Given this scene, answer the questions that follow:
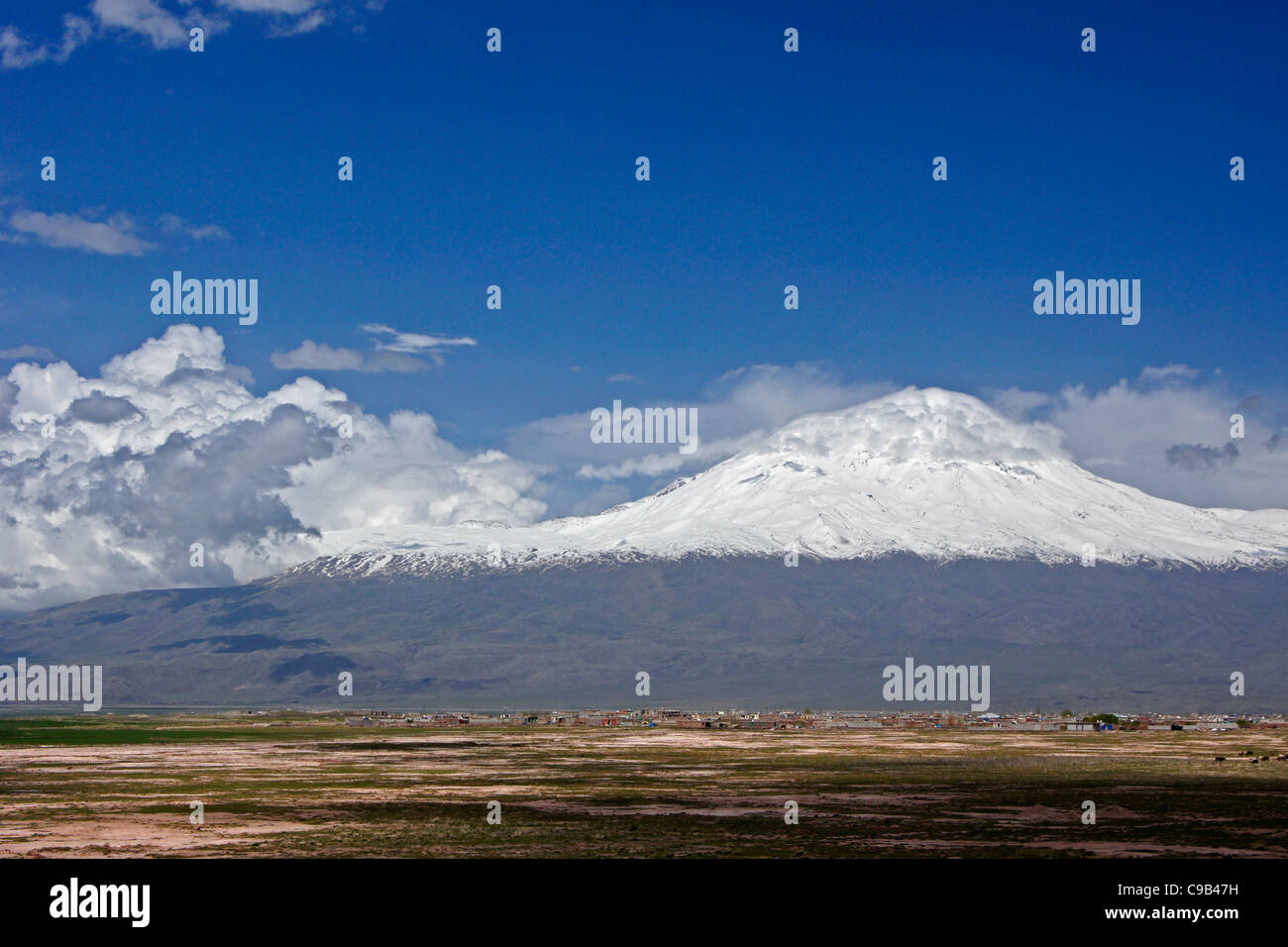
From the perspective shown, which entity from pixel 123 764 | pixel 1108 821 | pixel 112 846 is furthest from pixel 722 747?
pixel 112 846
